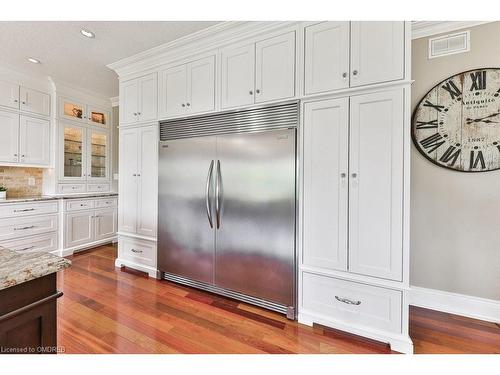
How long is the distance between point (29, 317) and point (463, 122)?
310 centimetres

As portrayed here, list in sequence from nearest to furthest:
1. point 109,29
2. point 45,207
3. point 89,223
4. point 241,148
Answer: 1. point 241,148
2. point 109,29
3. point 45,207
4. point 89,223

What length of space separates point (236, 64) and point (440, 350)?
9.19ft

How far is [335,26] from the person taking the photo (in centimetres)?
180

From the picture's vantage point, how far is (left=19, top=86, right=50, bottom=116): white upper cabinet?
3.29 metres

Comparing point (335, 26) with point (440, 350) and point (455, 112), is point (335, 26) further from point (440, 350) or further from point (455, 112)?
point (440, 350)

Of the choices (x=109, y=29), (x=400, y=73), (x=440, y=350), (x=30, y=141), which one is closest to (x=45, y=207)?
(x=30, y=141)

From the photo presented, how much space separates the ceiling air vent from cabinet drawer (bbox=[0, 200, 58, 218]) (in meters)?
4.91

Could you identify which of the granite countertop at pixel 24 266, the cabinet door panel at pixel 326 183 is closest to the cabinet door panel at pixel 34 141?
the granite countertop at pixel 24 266

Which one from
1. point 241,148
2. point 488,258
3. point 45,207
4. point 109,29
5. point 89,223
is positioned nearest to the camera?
point 488,258

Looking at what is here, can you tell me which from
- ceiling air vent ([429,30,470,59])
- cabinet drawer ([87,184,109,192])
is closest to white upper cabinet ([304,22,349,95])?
ceiling air vent ([429,30,470,59])

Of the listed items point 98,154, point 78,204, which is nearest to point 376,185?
point 78,204

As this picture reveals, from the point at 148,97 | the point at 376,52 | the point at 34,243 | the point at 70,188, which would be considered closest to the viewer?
the point at 376,52

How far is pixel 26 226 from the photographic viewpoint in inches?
121

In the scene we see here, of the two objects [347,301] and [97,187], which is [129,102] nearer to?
[97,187]
